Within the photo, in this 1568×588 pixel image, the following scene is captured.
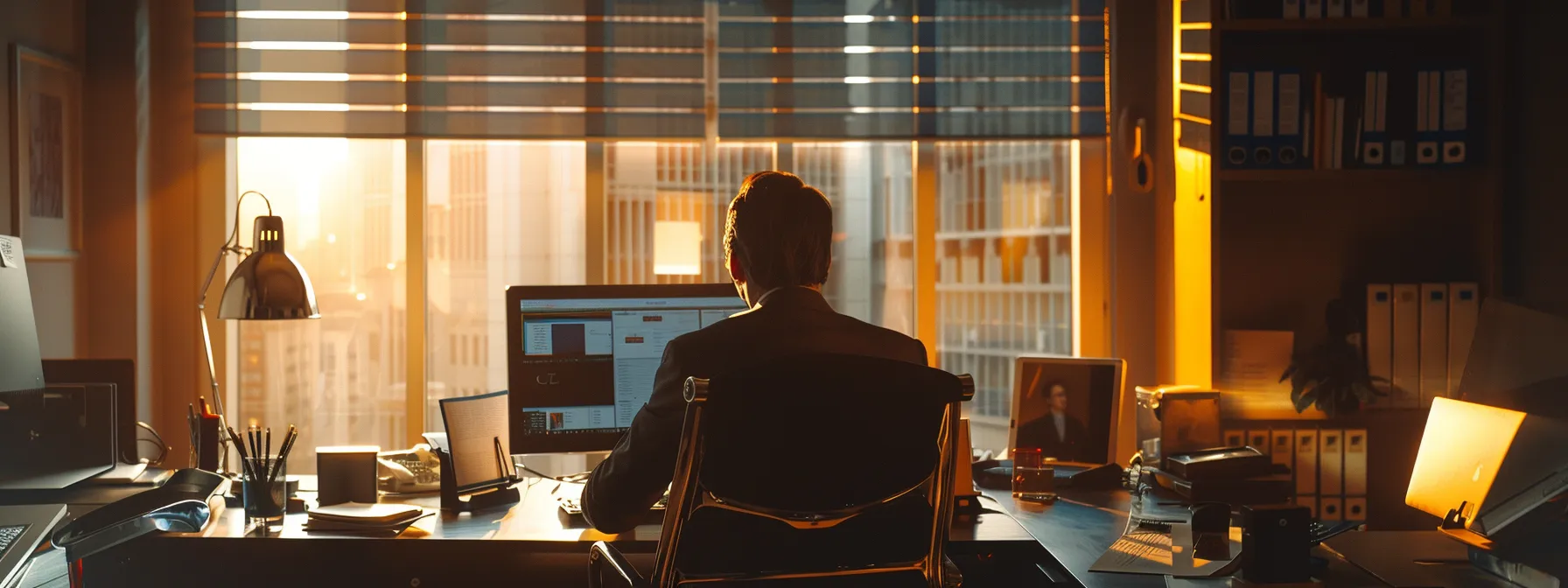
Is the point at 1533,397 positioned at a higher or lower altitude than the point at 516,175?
lower

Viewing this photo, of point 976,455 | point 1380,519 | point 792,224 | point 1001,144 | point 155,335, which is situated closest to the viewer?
point 792,224

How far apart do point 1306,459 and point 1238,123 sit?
91 centimetres

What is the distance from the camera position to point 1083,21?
3.31 m

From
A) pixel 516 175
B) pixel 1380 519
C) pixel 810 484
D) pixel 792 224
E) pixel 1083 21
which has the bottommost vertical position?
pixel 1380 519

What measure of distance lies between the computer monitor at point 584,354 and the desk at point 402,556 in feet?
1.14

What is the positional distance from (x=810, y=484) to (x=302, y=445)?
2.49 m

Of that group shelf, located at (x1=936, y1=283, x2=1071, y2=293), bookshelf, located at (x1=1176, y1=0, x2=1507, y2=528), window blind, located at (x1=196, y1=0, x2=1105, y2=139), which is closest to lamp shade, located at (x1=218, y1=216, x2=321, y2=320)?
window blind, located at (x1=196, y1=0, x2=1105, y2=139)

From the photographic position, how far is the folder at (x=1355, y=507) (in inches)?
111

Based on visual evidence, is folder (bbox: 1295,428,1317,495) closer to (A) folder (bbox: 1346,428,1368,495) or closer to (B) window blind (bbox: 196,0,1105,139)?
(A) folder (bbox: 1346,428,1368,495)

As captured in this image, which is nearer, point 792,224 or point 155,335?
point 792,224

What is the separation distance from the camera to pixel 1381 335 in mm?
2789

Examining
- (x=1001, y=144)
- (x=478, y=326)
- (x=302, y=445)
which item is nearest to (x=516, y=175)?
(x=478, y=326)

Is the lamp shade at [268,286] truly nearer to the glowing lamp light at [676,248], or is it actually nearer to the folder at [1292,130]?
the glowing lamp light at [676,248]

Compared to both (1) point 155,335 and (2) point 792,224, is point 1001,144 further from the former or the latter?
(1) point 155,335
